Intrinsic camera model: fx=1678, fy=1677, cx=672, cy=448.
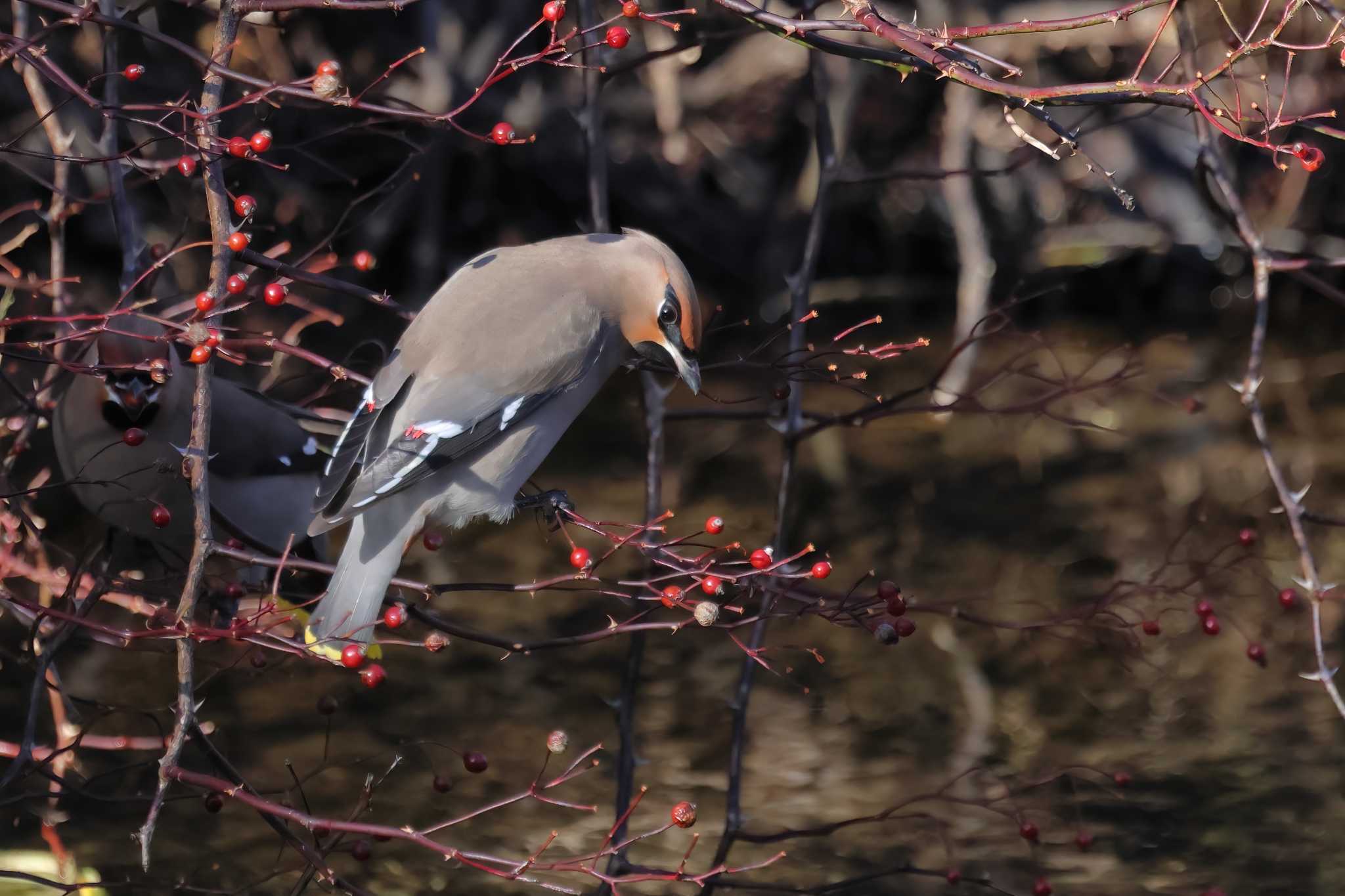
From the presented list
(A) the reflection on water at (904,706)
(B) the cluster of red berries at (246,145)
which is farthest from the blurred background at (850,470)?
(B) the cluster of red berries at (246,145)

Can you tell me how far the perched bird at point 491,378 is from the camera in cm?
288

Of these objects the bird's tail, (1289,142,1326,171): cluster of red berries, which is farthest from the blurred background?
(1289,142,1326,171): cluster of red berries

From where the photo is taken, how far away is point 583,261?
3.07m

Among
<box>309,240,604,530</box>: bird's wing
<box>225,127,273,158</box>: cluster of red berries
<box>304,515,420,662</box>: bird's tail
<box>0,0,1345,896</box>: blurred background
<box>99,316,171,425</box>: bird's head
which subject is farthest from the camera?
<box>0,0,1345,896</box>: blurred background

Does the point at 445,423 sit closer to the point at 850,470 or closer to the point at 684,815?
the point at 684,815

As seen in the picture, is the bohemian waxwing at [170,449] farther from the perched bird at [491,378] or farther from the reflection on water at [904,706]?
the reflection on water at [904,706]

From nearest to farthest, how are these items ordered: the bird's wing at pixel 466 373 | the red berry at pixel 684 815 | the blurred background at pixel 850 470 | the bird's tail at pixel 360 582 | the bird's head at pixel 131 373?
1. the red berry at pixel 684 815
2. the bird's tail at pixel 360 582
3. the bird's wing at pixel 466 373
4. the bird's head at pixel 131 373
5. the blurred background at pixel 850 470

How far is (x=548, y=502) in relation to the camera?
2916 millimetres

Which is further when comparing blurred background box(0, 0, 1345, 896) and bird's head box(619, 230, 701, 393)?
blurred background box(0, 0, 1345, 896)

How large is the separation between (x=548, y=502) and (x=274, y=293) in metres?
0.91

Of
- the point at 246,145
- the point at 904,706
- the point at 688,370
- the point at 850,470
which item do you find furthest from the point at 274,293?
the point at 850,470

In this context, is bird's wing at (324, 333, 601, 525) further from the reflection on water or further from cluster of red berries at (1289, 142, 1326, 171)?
cluster of red berries at (1289, 142, 1326, 171)

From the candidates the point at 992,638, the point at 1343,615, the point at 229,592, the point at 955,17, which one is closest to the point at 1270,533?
the point at 1343,615

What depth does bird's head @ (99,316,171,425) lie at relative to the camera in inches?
128
